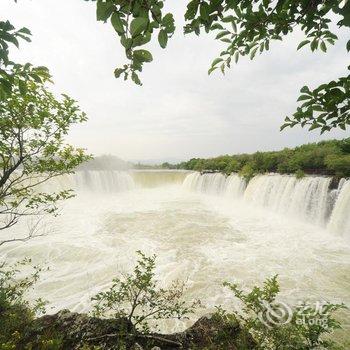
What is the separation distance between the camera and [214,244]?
10539 mm

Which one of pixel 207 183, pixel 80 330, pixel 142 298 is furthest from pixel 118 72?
pixel 207 183

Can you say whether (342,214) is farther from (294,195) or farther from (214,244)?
(214,244)

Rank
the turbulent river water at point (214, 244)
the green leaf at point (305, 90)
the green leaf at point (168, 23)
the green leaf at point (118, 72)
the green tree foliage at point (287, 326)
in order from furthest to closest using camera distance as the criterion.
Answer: the turbulent river water at point (214, 244) → the green tree foliage at point (287, 326) → the green leaf at point (305, 90) → the green leaf at point (118, 72) → the green leaf at point (168, 23)

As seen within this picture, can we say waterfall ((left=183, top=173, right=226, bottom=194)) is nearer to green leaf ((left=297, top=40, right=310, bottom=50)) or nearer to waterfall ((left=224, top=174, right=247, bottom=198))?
waterfall ((left=224, top=174, right=247, bottom=198))

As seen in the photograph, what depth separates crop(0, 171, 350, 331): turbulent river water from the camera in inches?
278

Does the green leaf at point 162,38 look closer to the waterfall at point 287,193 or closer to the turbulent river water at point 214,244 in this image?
the turbulent river water at point 214,244

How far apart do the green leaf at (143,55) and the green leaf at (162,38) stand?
65 millimetres

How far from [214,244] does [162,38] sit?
10.2 metres

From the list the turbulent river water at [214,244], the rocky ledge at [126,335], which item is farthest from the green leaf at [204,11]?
the turbulent river water at [214,244]

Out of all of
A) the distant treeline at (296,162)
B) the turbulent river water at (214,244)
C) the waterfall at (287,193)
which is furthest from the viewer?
the distant treeline at (296,162)

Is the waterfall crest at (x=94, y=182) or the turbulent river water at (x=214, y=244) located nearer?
the turbulent river water at (x=214, y=244)

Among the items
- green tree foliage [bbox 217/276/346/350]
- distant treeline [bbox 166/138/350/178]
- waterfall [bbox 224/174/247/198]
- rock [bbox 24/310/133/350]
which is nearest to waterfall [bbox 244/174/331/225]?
distant treeline [bbox 166/138/350/178]

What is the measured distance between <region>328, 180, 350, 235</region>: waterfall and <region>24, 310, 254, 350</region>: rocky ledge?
9.52 m

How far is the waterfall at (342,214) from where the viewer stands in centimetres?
1073
